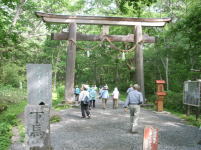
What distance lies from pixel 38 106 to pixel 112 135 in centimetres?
346

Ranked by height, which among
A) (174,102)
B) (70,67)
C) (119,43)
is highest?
(119,43)

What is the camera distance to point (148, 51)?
2584cm

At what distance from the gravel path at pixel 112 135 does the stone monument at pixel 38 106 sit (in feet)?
2.89

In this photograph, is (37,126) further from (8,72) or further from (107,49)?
(107,49)

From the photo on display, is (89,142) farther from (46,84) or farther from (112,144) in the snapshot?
(46,84)

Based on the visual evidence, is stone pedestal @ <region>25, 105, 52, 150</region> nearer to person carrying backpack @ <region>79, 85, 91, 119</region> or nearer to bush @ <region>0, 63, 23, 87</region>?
person carrying backpack @ <region>79, 85, 91, 119</region>

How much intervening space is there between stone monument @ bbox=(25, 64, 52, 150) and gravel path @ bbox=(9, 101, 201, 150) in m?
0.88

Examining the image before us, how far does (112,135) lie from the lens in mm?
9281

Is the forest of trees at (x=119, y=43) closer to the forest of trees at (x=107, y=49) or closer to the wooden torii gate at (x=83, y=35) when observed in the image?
the forest of trees at (x=107, y=49)

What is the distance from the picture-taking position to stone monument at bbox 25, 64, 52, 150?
22.3 feet

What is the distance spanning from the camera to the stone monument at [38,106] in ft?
22.3

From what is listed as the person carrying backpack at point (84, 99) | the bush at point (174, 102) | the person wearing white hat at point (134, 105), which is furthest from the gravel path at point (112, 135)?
the bush at point (174, 102)

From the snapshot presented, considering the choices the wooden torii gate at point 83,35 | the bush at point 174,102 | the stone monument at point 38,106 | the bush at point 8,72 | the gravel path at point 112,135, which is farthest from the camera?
the bush at point 8,72

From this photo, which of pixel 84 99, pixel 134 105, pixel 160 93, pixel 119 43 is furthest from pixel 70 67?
pixel 119 43
